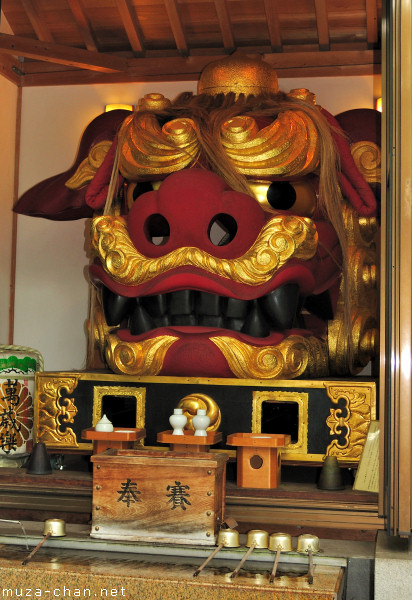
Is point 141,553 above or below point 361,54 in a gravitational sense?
below

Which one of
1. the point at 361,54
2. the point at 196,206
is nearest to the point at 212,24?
the point at 361,54

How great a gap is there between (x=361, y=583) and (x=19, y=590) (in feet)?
2.95

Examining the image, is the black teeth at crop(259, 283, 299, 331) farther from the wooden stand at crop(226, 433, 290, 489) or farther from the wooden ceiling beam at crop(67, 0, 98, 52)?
the wooden ceiling beam at crop(67, 0, 98, 52)

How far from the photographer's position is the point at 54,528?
2.42m

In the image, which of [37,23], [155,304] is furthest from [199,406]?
[37,23]

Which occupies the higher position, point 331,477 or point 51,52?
point 51,52

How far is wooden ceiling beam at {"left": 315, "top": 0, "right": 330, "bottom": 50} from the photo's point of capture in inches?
148

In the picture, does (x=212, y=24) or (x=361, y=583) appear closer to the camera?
(x=361, y=583)

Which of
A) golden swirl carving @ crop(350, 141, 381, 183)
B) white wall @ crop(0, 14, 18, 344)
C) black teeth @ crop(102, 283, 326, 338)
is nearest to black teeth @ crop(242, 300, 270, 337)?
black teeth @ crop(102, 283, 326, 338)

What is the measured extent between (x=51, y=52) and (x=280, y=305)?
175cm

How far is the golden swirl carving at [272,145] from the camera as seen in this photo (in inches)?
118

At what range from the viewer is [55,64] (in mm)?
4348

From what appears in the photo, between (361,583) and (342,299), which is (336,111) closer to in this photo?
(342,299)
